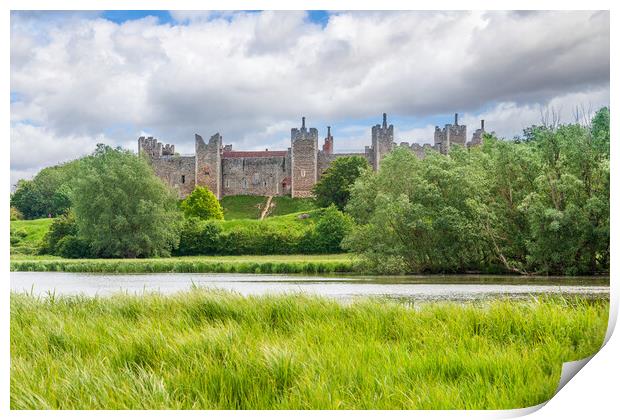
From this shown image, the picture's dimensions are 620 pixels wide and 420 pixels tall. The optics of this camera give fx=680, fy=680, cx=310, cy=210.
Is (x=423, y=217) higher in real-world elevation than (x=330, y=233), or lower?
higher

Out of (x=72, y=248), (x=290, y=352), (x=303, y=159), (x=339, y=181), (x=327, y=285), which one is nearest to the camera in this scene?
(x=290, y=352)

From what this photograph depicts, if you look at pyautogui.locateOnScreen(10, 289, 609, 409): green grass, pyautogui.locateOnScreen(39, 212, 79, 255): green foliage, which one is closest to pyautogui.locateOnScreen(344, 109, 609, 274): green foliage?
pyautogui.locateOnScreen(10, 289, 609, 409): green grass

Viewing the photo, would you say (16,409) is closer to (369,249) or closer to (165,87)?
(165,87)

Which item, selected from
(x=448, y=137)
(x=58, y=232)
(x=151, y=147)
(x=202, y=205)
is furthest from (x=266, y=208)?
(x=58, y=232)

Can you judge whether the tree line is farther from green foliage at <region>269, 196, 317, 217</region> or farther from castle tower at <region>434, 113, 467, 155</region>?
green foliage at <region>269, 196, 317, 217</region>

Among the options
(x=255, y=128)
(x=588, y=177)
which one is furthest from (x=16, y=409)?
(x=588, y=177)

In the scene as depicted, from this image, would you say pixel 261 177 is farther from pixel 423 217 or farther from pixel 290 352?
pixel 290 352

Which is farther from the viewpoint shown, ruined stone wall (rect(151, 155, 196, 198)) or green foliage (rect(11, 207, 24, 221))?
ruined stone wall (rect(151, 155, 196, 198))

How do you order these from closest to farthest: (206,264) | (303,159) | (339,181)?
1. (206,264)
2. (303,159)
3. (339,181)
